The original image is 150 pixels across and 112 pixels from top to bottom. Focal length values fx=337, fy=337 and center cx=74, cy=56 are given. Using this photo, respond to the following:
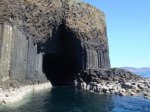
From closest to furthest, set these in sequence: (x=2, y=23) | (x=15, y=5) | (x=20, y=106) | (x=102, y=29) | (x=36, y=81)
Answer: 1. (x=20, y=106)
2. (x=2, y=23)
3. (x=15, y=5)
4. (x=36, y=81)
5. (x=102, y=29)

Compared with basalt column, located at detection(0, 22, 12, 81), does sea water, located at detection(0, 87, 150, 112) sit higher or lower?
lower

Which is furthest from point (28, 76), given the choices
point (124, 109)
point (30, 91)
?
point (124, 109)

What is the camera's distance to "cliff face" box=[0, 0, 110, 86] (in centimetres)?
4681

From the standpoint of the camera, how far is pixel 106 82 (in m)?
62.5

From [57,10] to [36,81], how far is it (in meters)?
14.4

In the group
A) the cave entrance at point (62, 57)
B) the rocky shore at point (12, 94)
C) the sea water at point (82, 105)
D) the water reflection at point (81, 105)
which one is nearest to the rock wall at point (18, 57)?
the rocky shore at point (12, 94)

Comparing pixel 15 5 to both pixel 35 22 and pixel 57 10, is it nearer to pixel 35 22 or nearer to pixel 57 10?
pixel 35 22

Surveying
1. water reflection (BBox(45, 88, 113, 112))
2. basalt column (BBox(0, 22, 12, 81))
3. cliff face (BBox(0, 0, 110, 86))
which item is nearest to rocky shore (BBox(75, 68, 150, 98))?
cliff face (BBox(0, 0, 110, 86))

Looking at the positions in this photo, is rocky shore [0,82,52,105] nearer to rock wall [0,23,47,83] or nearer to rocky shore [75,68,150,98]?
rock wall [0,23,47,83]

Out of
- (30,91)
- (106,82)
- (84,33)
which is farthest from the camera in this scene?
(84,33)

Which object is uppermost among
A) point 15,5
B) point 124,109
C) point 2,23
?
A: point 15,5

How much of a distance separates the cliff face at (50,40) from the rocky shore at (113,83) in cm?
339

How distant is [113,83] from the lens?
61.3m

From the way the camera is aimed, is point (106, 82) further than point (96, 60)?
No
